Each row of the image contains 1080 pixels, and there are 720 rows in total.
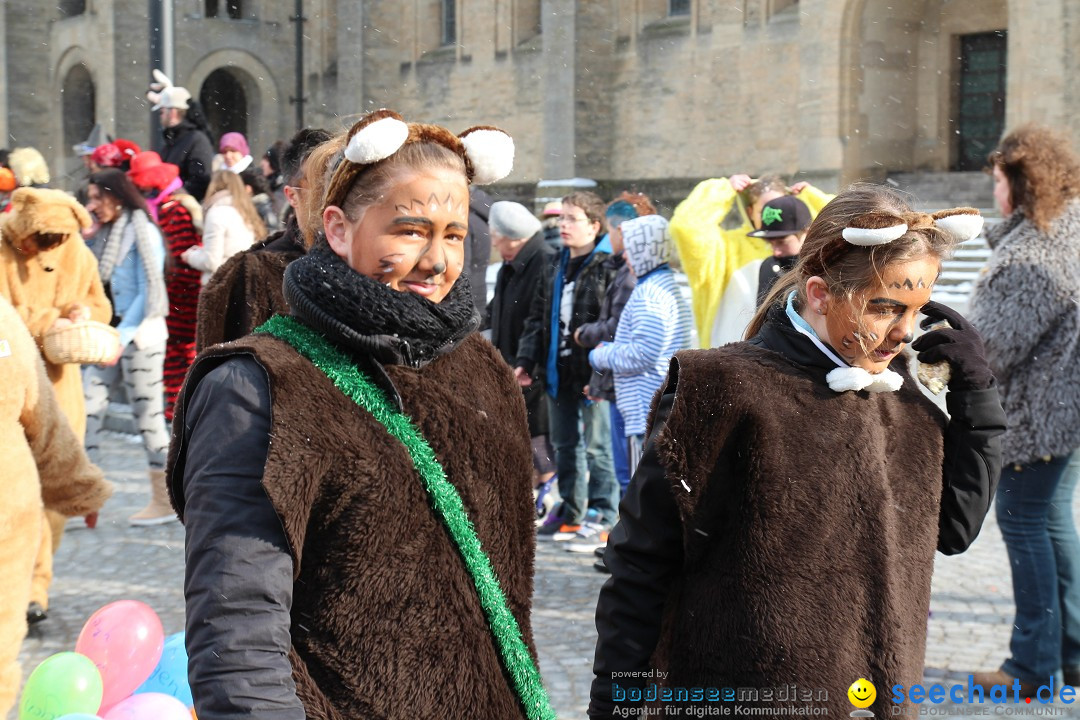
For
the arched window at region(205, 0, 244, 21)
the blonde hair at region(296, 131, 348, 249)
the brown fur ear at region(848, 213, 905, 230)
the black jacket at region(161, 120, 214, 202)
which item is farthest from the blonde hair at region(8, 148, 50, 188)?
the arched window at region(205, 0, 244, 21)

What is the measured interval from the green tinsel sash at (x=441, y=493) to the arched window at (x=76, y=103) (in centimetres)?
3770

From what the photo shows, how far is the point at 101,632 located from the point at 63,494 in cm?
58

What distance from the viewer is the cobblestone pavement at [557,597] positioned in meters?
5.12

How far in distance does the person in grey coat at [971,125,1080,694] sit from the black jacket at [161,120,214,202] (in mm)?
7345

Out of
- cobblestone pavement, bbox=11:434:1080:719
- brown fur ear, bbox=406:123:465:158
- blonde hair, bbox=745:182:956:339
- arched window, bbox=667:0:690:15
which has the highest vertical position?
arched window, bbox=667:0:690:15

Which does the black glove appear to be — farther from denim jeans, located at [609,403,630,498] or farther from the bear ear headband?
denim jeans, located at [609,403,630,498]

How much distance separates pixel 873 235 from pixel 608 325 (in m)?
4.45

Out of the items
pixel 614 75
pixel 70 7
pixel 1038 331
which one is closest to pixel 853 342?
pixel 1038 331

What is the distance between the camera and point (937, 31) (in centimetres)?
2317

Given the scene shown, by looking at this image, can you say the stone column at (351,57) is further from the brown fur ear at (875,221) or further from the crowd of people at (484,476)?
the brown fur ear at (875,221)

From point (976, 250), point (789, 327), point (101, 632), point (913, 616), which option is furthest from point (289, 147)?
point (976, 250)

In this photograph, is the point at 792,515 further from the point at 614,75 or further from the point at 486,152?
the point at 614,75

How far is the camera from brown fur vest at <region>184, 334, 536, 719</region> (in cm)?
182

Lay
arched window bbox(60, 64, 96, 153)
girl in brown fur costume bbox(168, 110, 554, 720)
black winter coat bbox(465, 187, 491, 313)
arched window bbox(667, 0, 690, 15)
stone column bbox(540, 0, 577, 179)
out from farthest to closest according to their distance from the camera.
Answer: arched window bbox(60, 64, 96, 153) < stone column bbox(540, 0, 577, 179) < arched window bbox(667, 0, 690, 15) < black winter coat bbox(465, 187, 491, 313) < girl in brown fur costume bbox(168, 110, 554, 720)
